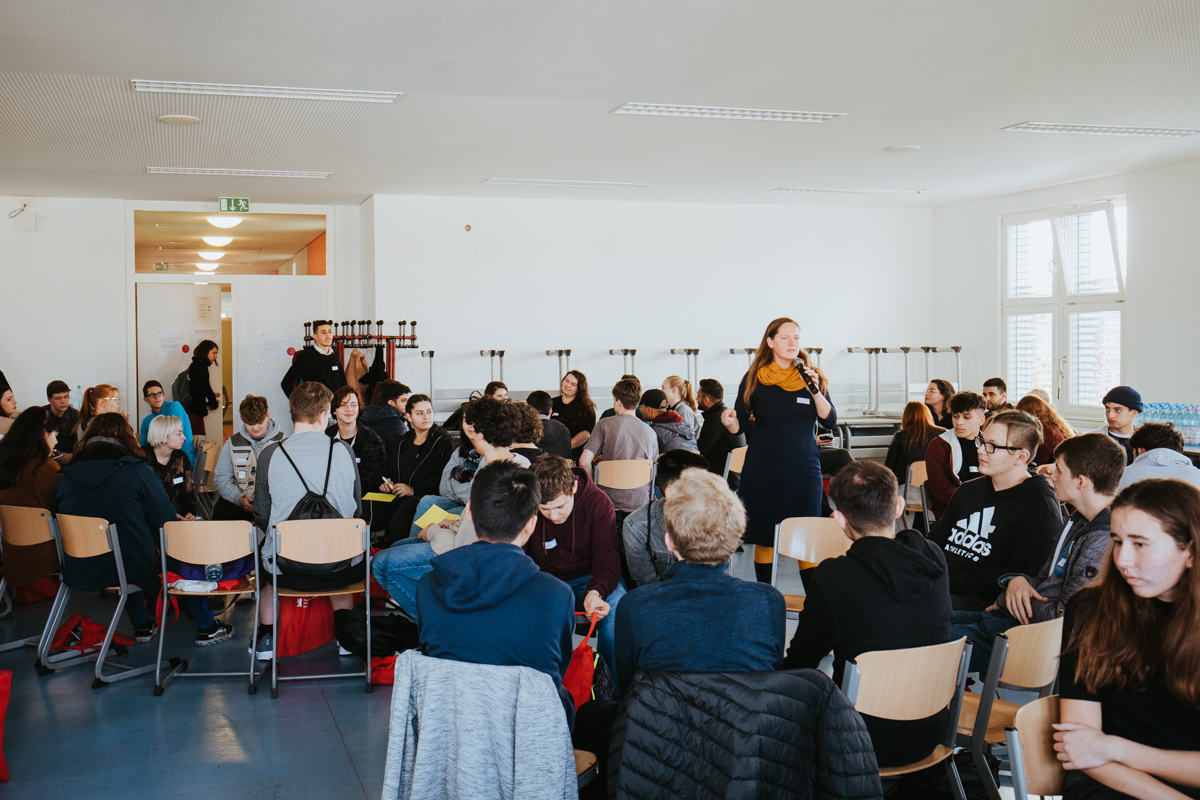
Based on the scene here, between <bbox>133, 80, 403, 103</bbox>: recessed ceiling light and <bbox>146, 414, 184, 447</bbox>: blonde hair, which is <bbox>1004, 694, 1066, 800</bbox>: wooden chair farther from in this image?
<bbox>133, 80, 403, 103</bbox>: recessed ceiling light

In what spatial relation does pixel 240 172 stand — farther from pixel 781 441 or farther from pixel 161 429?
pixel 781 441

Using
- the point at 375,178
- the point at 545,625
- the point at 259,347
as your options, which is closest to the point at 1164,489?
the point at 545,625

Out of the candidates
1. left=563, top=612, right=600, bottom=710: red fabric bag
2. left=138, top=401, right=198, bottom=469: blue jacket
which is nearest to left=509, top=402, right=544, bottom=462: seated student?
left=563, top=612, right=600, bottom=710: red fabric bag

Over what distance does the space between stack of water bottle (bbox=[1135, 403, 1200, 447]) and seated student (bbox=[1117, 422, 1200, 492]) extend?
4100 mm

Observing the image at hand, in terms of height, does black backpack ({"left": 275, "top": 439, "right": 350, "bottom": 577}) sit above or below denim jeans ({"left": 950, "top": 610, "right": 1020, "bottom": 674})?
above

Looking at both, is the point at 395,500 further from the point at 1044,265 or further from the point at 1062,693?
the point at 1044,265

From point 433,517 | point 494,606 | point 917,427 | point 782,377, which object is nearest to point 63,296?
point 433,517

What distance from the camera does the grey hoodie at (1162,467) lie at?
3605mm

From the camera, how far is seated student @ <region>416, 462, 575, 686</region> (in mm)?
2080

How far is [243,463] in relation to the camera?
5125 mm

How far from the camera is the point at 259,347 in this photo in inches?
380

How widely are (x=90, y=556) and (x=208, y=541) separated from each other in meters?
0.62

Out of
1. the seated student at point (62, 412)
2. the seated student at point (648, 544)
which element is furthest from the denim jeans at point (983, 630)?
the seated student at point (62, 412)

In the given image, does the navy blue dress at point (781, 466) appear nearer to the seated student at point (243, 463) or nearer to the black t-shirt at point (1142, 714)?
the black t-shirt at point (1142, 714)
